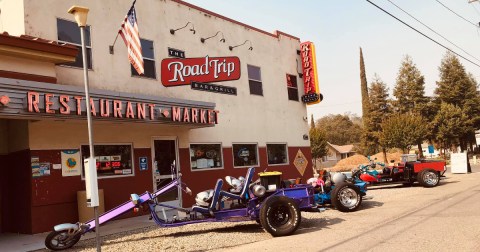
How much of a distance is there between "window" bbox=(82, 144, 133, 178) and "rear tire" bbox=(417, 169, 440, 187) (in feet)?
35.3

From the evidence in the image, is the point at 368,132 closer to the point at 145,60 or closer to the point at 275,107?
the point at 275,107

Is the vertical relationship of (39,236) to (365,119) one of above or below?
below

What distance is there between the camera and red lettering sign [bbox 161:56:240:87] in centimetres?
1329

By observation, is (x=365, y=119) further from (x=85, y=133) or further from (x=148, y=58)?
(x=85, y=133)

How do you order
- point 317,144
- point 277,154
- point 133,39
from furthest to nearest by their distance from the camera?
point 317,144 < point 277,154 < point 133,39

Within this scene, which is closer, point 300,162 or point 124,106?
point 124,106

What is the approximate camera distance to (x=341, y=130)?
9525 centimetres

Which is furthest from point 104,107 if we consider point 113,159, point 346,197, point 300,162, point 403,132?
point 403,132

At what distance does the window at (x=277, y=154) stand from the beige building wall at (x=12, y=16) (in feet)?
35.3

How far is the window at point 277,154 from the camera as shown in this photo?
58.3 ft

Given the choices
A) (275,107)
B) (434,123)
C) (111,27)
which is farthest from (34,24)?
(434,123)

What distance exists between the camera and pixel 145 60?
13.2m

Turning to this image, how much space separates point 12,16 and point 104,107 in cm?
382

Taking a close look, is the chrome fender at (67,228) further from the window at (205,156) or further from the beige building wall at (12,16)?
the window at (205,156)
